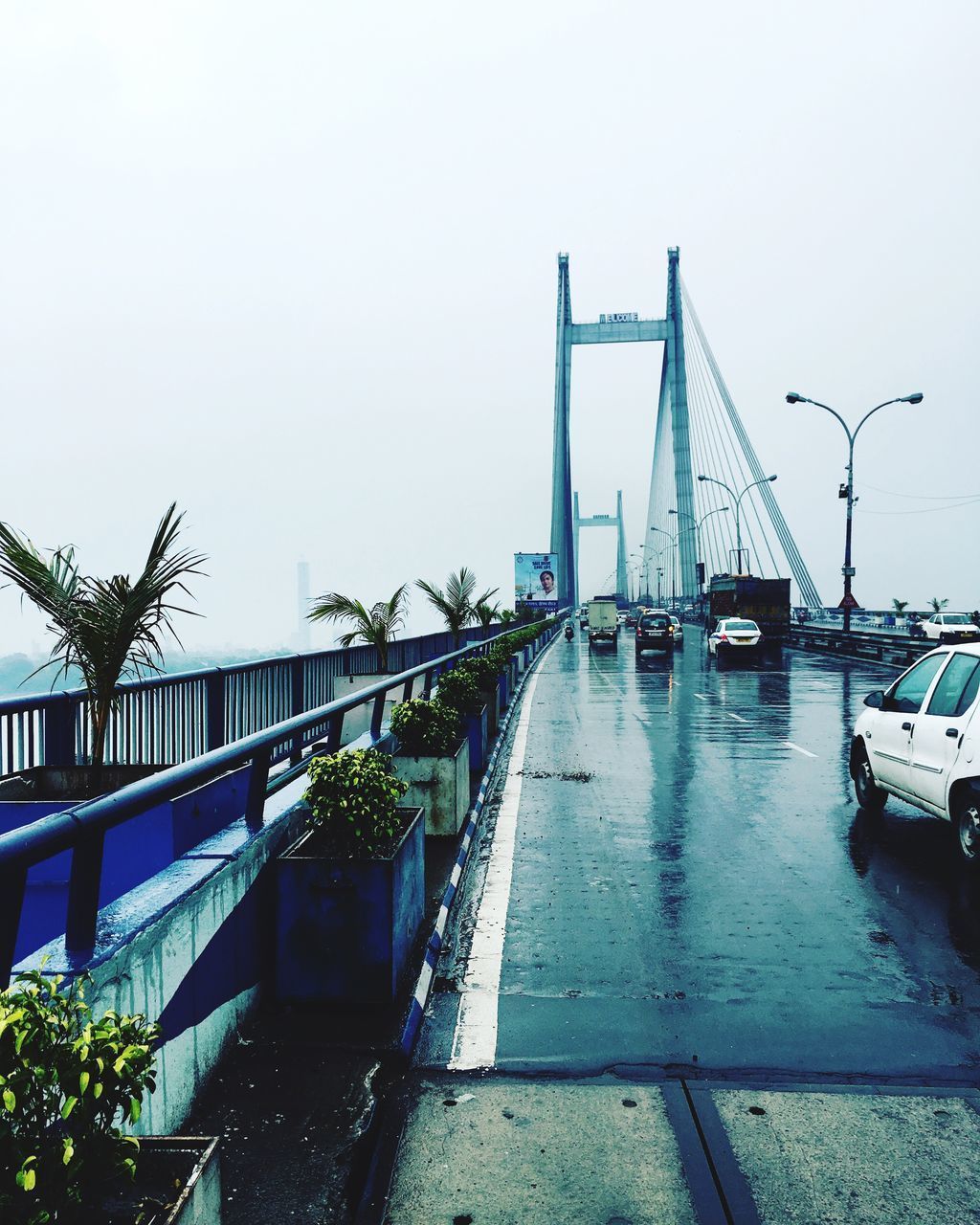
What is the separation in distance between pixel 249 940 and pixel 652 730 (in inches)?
504

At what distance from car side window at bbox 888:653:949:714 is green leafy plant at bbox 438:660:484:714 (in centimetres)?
481

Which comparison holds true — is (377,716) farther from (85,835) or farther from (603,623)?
(603,623)

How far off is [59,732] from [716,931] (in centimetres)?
475

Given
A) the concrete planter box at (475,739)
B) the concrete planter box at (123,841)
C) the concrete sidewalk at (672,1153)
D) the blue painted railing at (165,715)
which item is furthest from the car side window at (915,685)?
the concrete planter box at (123,841)

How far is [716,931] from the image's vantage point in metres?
6.38

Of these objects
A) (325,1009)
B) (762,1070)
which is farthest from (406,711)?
(762,1070)

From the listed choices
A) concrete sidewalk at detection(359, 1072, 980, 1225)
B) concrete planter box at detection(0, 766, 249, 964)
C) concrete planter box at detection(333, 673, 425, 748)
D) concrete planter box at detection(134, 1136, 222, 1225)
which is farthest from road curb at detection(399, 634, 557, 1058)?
concrete planter box at detection(134, 1136, 222, 1225)

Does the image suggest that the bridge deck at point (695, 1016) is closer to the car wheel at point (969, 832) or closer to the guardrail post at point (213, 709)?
the car wheel at point (969, 832)

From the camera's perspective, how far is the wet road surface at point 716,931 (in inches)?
184

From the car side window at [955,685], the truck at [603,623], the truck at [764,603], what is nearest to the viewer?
the car side window at [955,685]

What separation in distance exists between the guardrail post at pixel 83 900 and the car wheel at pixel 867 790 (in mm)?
8320

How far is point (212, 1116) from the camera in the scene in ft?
12.7

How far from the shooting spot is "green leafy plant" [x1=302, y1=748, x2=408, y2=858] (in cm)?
512

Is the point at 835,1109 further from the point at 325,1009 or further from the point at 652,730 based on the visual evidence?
the point at 652,730
